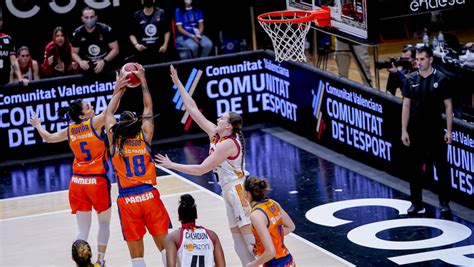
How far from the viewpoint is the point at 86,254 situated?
8.25 meters

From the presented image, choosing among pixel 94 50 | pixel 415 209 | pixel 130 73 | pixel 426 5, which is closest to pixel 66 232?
pixel 130 73

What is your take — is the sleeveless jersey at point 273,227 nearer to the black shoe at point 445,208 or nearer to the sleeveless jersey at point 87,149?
the sleeveless jersey at point 87,149

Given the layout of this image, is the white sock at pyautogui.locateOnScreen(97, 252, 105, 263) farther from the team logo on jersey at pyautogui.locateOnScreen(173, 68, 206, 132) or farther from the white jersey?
the team logo on jersey at pyautogui.locateOnScreen(173, 68, 206, 132)

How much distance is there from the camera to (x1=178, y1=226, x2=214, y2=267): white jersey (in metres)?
8.99

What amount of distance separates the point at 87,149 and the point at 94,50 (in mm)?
6303

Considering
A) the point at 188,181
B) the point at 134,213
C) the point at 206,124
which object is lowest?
the point at 188,181

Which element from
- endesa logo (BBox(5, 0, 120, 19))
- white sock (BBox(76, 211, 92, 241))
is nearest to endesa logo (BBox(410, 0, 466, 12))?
white sock (BBox(76, 211, 92, 241))

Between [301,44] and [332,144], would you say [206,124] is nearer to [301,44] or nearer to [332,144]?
[301,44]

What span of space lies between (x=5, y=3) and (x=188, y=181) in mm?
6035

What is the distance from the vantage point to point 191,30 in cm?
1858

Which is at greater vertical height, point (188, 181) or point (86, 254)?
point (86, 254)

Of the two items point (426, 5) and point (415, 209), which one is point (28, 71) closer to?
point (426, 5)

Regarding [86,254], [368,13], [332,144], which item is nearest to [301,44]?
[368,13]

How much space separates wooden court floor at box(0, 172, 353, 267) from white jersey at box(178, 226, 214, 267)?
245cm
